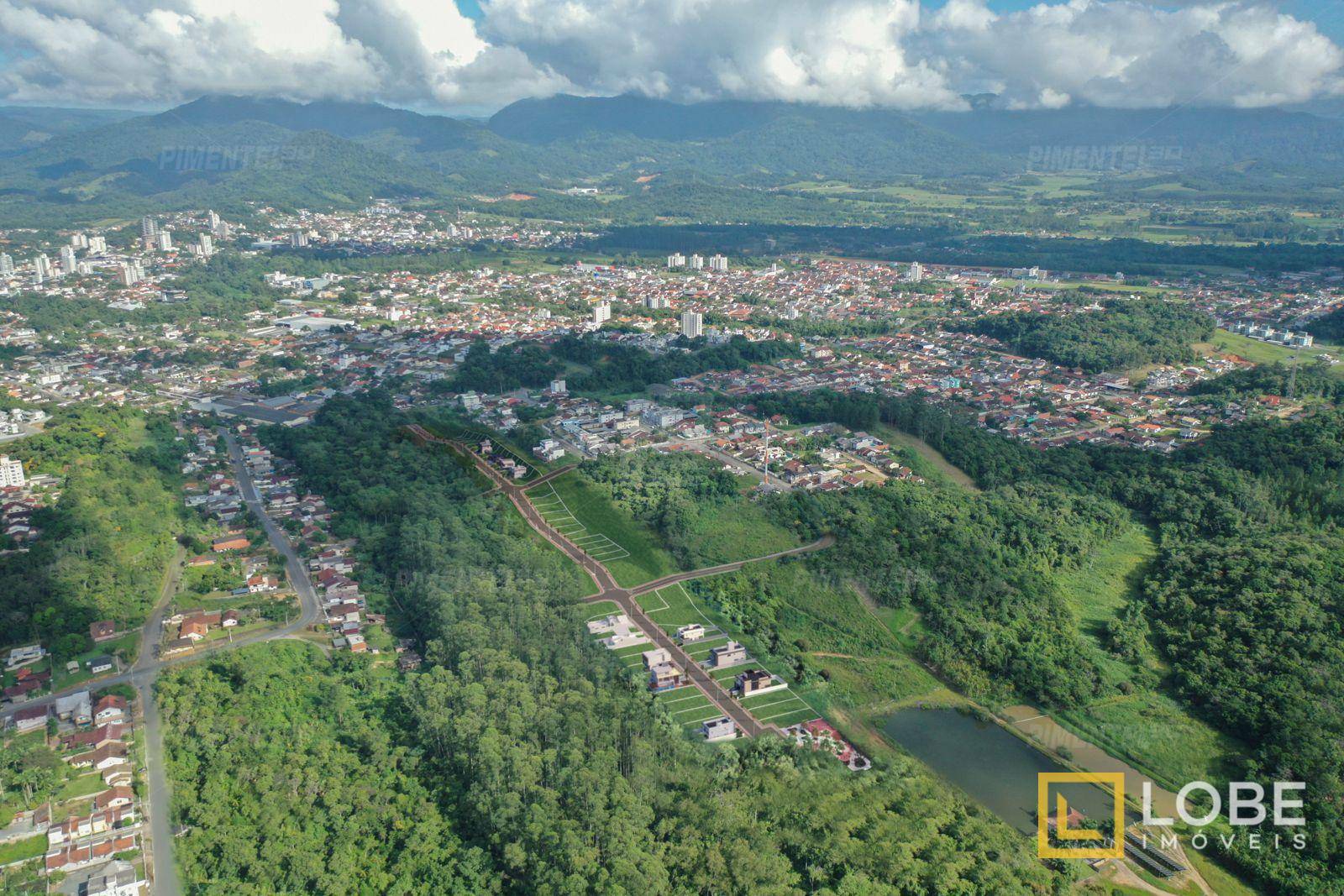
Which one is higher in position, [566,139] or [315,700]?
[566,139]

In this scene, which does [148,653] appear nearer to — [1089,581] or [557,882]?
[557,882]

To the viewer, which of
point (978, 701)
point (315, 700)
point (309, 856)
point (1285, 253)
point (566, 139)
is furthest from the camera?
point (566, 139)

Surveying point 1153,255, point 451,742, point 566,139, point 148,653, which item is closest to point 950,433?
point 451,742

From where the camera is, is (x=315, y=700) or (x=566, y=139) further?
(x=566, y=139)

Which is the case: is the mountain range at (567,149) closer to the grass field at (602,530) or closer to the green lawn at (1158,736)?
the grass field at (602,530)

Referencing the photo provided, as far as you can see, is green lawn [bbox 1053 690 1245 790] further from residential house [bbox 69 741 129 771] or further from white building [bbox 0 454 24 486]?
white building [bbox 0 454 24 486]

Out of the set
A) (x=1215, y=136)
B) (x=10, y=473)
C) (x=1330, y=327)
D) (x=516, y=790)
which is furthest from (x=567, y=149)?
(x=516, y=790)

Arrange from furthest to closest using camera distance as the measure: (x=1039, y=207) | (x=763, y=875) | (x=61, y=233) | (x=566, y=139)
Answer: (x=566, y=139) < (x=1039, y=207) < (x=61, y=233) < (x=763, y=875)
